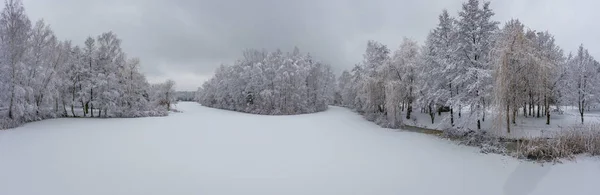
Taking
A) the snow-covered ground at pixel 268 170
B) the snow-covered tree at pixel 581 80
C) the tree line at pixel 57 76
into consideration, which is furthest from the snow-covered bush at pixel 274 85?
the snow-covered tree at pixel 581 80

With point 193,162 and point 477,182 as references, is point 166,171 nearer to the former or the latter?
point 193,162

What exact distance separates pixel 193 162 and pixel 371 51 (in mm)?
29369

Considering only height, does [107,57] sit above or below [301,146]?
above

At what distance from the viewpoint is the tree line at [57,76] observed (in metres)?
22.5

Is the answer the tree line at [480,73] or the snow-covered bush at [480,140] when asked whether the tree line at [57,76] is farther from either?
the snow-covered bush at [480,140]

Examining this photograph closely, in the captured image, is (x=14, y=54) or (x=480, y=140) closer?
(x=480, y=140)

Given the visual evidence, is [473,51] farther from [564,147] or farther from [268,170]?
[268,170]

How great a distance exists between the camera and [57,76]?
1046 inches

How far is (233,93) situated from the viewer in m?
50.2

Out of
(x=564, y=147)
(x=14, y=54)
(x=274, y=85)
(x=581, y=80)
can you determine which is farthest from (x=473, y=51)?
(x=14, y=54)

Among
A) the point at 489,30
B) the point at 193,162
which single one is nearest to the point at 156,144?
the point at 193,162

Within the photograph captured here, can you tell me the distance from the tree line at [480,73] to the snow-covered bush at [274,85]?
53.4ft

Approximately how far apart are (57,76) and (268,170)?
28.9 metres

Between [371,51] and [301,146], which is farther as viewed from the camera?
[371,51]
